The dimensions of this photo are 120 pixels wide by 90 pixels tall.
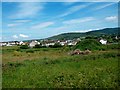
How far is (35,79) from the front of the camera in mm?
11625

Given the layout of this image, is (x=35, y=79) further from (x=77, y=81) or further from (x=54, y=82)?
(x=77, y=81)

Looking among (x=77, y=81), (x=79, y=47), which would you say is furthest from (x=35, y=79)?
(x=79, y=47)

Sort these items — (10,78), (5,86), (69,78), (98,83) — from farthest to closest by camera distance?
(10,78) < (69,78) < (5,86) < (98,83)

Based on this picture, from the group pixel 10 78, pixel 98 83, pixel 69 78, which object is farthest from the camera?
pixel 10 78

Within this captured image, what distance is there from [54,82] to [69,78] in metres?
0.99

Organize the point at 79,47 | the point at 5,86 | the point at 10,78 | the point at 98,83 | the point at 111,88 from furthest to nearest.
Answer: the point at 79,47
the point at 10,78
the point at 5,86
the point at 98,83
the point at 111,88

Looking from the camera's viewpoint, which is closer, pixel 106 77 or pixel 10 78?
pixel 106 77

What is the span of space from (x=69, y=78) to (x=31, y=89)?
2341 millimetres

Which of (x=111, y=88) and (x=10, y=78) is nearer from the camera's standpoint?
(x=111, y=88)

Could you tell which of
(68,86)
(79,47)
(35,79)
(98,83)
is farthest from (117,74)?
(79,47)

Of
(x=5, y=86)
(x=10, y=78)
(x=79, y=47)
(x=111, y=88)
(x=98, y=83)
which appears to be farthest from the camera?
(x=79, y=47)

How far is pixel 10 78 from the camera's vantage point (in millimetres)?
12461

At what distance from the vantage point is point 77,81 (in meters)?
10.5

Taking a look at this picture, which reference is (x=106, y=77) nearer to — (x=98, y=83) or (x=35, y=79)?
(x=98, y=83)
